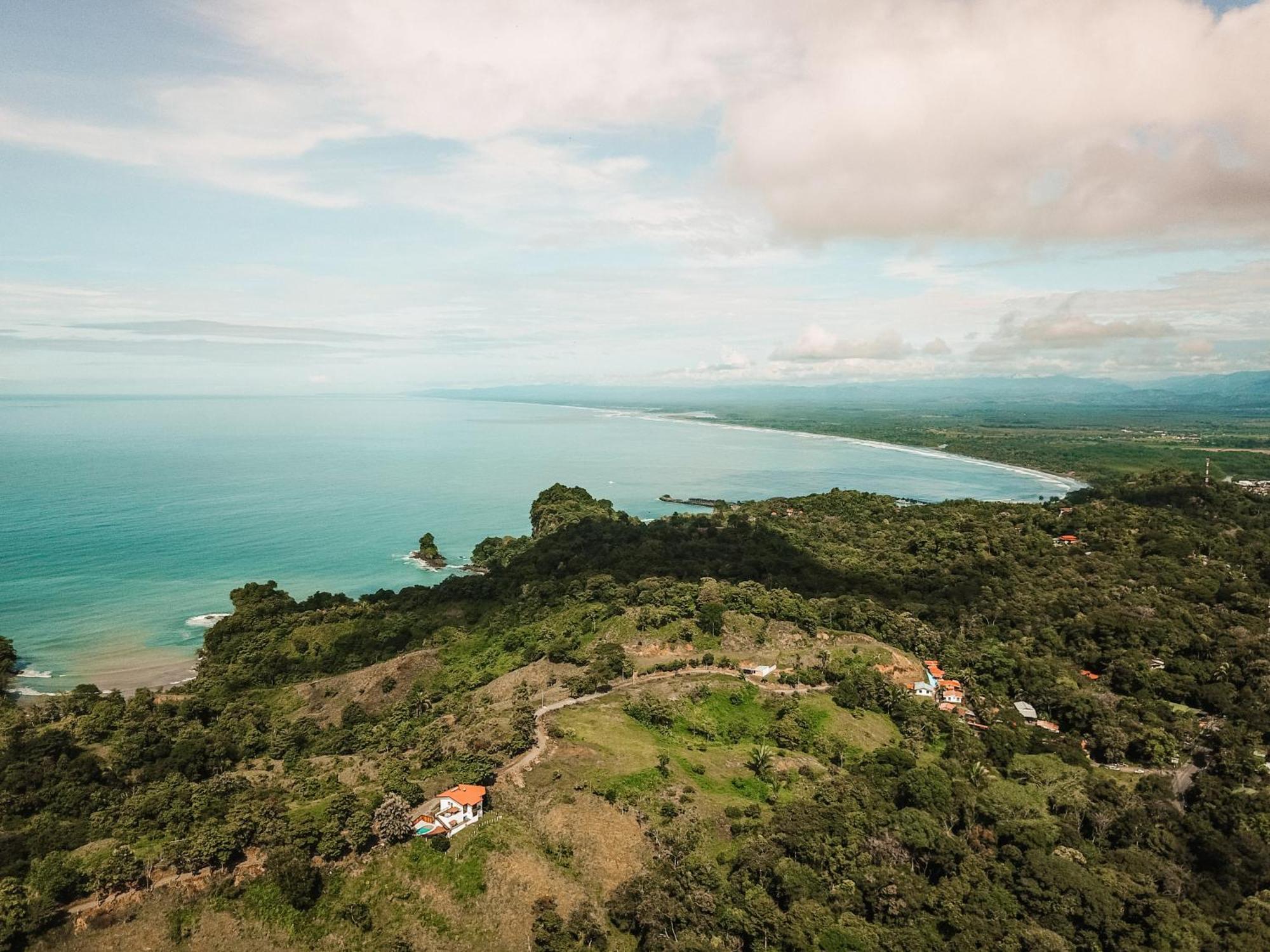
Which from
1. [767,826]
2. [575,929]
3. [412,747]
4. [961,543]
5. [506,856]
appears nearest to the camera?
[575,929]

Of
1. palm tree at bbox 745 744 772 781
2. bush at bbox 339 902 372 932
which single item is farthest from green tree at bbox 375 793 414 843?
palm tree at bbox 745 744 772 781

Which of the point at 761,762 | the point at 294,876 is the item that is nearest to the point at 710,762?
the point at 761,762

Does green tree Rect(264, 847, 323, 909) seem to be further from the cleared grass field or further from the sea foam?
the sea foam

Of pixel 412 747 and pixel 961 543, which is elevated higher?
pixel 961 543

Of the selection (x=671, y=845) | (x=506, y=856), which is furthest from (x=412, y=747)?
(x=671, y=845)

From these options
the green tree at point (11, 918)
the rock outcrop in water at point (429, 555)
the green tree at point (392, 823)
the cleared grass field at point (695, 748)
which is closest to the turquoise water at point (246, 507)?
the rock outcrop in water at point (429, 555)

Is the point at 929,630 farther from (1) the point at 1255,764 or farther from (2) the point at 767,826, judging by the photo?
(2) the point at 767,826

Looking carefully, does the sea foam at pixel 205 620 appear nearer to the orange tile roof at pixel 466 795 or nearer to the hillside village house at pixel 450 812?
the hillside village house at pixel 450 812

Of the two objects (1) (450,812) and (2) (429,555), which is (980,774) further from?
(2) (429,555)

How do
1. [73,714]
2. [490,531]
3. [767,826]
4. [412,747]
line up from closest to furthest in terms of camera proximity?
[767,826] < [412,747] < [73,714] < [490,531]
